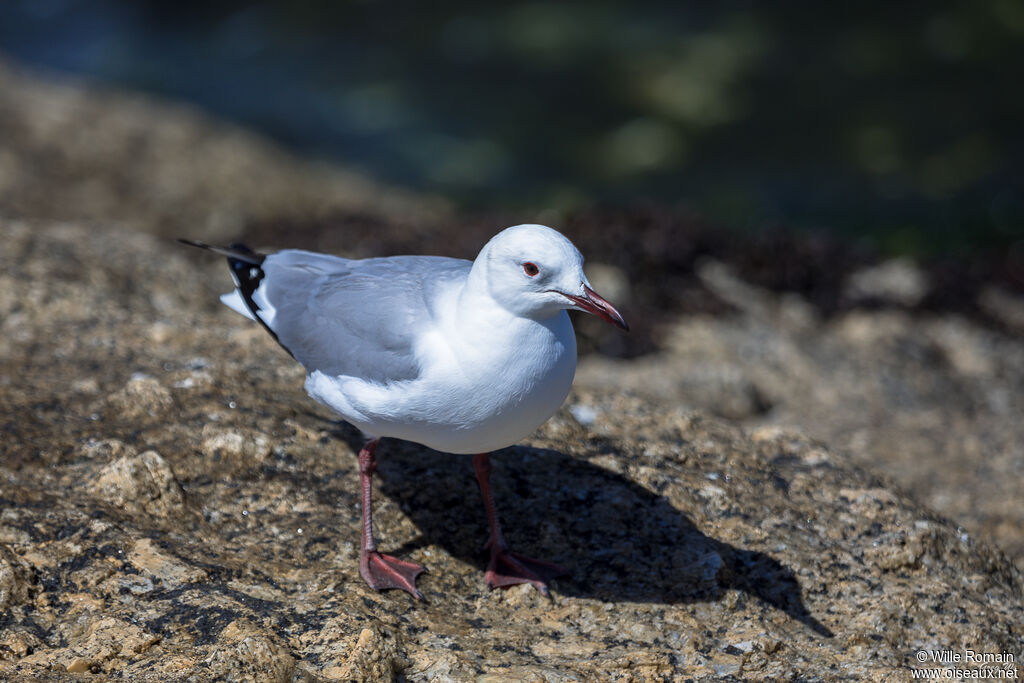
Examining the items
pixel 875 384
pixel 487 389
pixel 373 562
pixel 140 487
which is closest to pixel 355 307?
pixel 487 389

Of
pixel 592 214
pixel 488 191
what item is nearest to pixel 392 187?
pixel 488 191

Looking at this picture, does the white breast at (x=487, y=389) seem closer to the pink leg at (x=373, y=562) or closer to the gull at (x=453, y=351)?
the gull at (x=453, y=351)

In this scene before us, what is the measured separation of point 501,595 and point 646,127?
11.6m

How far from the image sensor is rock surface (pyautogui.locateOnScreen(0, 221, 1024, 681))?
3.34 metres

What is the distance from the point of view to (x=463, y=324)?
3.54m

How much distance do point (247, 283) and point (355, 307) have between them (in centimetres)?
80

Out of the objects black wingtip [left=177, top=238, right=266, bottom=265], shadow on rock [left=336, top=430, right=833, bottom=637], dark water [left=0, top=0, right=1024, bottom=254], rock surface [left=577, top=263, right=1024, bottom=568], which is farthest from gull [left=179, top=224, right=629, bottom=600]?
dark water [left=0, top=0, right=1024, bottom=254]

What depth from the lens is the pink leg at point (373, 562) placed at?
12.0ft

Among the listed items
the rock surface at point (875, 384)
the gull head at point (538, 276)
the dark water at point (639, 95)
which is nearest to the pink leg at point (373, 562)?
the gull head at point (538, 276)

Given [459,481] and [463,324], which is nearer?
[463,324]

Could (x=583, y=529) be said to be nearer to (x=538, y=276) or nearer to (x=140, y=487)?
(x=538, y=276)

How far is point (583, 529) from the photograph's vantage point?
13.6 feet

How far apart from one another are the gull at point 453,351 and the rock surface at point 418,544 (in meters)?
0.20

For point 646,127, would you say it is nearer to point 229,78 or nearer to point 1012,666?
point 229,78
